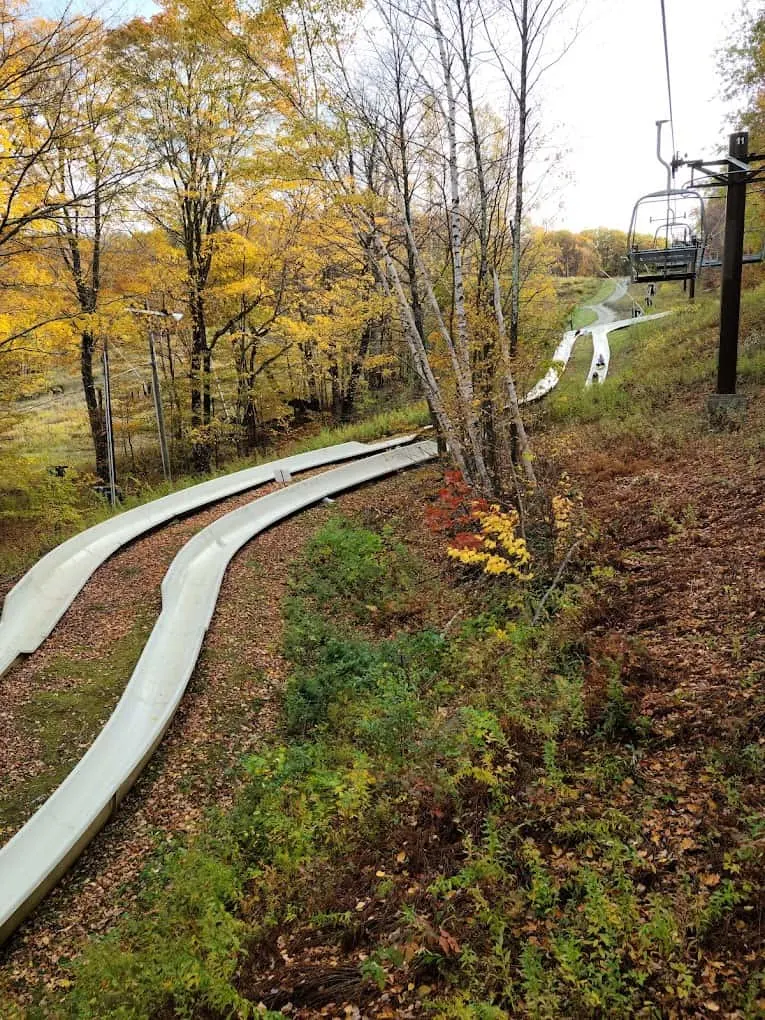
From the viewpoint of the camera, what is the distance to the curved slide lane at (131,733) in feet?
13.9

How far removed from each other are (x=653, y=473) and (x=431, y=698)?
5753mm

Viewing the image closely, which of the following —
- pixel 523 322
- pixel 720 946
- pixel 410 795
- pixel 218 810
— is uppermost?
pixel 523 322

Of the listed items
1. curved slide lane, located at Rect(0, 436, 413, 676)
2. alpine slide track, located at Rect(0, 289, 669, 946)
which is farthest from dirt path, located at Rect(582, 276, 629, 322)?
curved slide lane, located at Rect(0, 436, 413, 676)

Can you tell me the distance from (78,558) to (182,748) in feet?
15.5

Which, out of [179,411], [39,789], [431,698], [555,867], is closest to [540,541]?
[431,698]

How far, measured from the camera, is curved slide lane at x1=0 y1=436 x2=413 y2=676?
7.30 m

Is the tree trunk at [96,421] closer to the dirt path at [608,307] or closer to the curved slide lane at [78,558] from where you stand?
the curved slide lane at [78,558]

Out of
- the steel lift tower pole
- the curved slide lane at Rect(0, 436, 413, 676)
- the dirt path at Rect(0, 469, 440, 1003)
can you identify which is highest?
the steel lift tower pole

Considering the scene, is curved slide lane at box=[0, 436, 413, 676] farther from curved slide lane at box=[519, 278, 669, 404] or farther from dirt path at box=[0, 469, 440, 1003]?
curved slide lane at box=[519, 278, 669, 404]

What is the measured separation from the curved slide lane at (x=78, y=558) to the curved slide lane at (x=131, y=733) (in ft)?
4.38

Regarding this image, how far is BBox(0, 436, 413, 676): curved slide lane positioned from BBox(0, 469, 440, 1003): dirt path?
23 cm

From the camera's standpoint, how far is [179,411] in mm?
18141

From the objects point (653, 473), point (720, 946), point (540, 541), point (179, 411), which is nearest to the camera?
point (720, 946)

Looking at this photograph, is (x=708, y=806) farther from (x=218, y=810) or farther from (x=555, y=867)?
(x=218, y=810)
